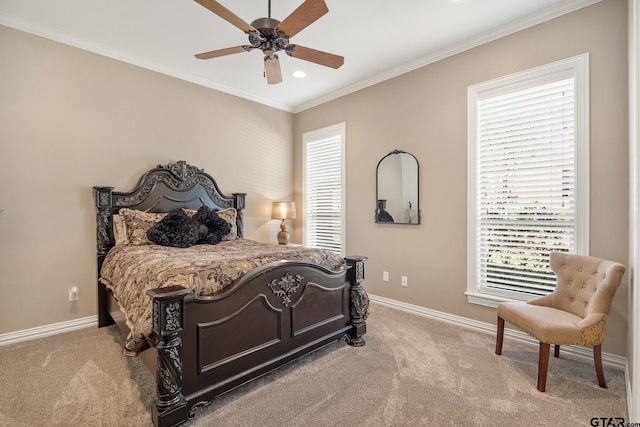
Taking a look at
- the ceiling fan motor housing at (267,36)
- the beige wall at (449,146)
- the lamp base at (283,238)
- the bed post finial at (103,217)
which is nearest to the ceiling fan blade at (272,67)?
the ceiling fan motor housing at (267,36)

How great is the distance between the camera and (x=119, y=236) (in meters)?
3.24

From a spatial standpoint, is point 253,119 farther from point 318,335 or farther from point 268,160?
point 318,335

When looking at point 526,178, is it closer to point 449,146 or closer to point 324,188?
point 449,146

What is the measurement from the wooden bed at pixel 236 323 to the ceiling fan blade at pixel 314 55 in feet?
5.40

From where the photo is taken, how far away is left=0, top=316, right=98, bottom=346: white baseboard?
2.81 meters

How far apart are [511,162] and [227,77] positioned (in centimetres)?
350

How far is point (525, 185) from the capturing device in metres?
2.82

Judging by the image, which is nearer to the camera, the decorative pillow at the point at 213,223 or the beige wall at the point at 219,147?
the beige wall at the point at 219,147

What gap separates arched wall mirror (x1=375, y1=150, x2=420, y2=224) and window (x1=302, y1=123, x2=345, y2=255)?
0.67 meters

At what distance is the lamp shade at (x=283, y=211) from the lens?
4707 mm

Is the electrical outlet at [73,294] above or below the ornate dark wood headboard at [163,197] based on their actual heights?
below

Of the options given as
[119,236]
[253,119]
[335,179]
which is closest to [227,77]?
Answer: [253,119]

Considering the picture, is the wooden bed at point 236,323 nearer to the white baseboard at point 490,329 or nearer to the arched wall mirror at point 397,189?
the white baseboard at point 490,329

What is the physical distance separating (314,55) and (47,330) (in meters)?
3.63
